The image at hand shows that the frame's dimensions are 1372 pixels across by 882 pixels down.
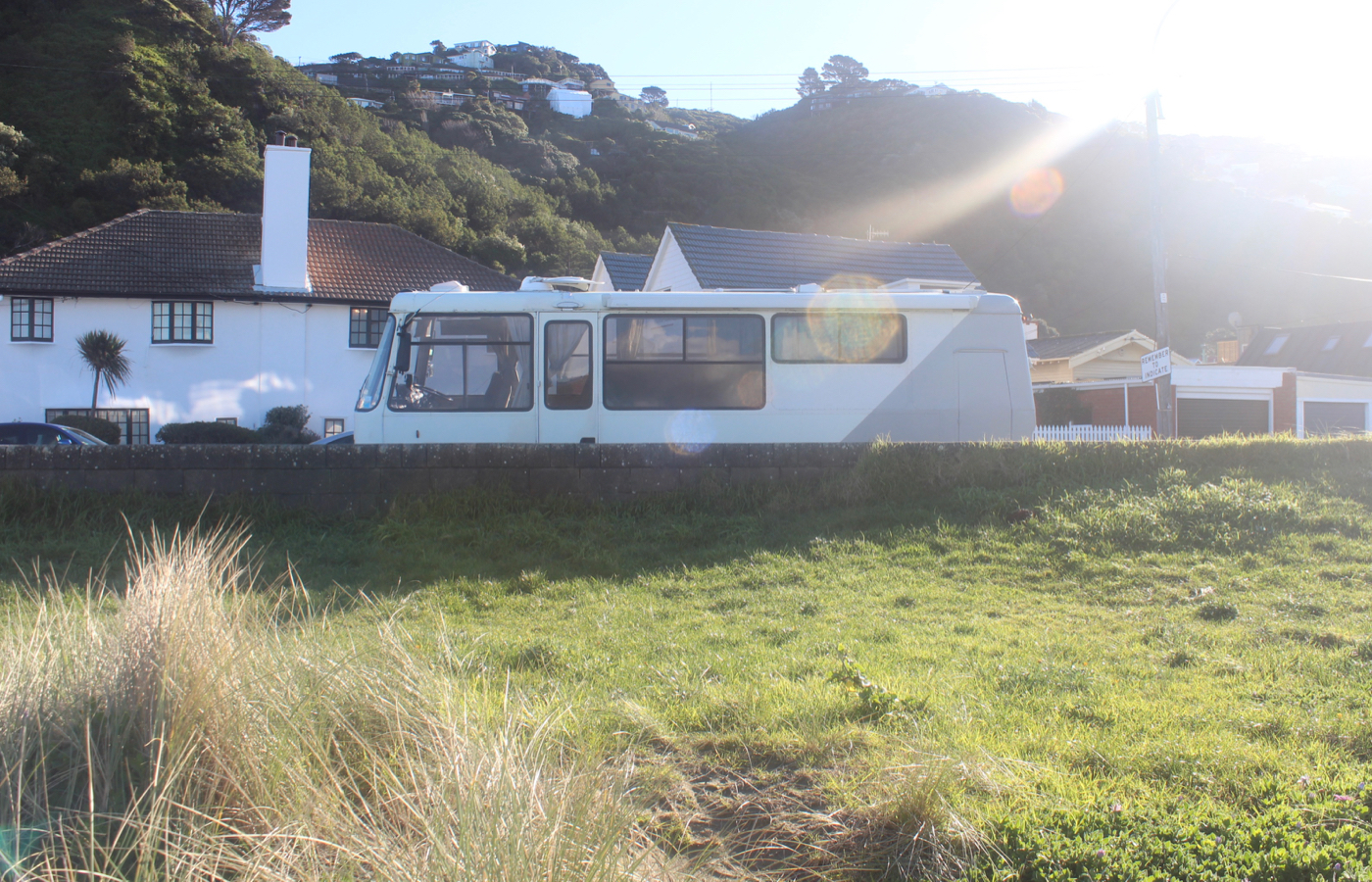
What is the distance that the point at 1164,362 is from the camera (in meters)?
14.4

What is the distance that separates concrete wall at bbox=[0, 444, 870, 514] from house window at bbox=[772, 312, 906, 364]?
8.24 ft

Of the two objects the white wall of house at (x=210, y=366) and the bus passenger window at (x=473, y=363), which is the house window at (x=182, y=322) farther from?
the bus passenger window at (x=473, y=363)

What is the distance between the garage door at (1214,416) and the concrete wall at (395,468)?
21.1 meters

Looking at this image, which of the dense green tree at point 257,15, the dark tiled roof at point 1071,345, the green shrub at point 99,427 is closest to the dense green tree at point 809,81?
the dense green tree at point 257,15

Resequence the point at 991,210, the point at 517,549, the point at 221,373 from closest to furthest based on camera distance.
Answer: the point at 517,549, the point at 221,373, the point at 991,210

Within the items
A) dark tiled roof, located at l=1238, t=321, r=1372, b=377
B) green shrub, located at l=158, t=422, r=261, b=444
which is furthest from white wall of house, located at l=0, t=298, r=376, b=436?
dark tiled roof, located at l=1238, t=321, r=1372, b=377

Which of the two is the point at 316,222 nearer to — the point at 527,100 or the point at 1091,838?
the point at 1091,838

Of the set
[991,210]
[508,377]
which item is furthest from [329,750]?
[991,210]

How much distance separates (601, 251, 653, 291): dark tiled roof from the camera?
27.0 m

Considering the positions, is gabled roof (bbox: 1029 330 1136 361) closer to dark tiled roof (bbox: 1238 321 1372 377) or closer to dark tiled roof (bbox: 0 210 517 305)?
dark tiled roof (bbox: 1238 321 1372 377)

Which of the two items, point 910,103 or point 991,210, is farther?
point 910,103

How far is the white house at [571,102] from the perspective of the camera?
4323 inches

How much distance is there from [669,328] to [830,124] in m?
91.0

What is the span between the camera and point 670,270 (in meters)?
25.1
